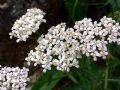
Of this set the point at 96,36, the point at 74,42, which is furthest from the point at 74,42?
the point at 96,36

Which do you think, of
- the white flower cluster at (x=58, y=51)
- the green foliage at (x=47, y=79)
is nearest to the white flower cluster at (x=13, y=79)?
the white flower cluster at (x=58, y=51)

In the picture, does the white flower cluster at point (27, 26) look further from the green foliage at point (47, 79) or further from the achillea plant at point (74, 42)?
the green foliage at point (47, 79)

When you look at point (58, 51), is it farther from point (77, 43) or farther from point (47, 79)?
point (47, 79)

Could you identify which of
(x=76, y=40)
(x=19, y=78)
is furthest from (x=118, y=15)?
(x=19, y=78)

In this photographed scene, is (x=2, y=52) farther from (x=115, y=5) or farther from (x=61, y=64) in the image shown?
(x=61, y=64)

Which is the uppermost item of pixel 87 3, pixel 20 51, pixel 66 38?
pixel 87 3

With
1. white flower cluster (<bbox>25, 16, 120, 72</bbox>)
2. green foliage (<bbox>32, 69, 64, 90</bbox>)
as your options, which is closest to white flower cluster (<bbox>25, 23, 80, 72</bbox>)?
white flower cluster (<bbox>25, 16, 120, 72</bbox>)
